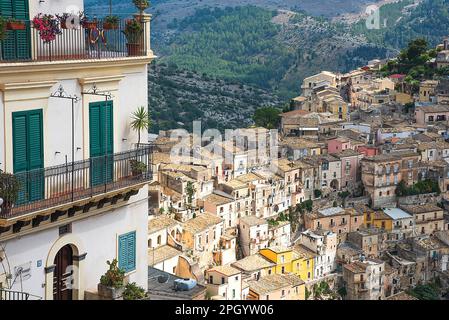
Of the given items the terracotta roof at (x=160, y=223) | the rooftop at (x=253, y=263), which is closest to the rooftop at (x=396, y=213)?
the rooftop at (x=253, y=263)

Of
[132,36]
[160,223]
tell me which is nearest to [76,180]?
[132,36]

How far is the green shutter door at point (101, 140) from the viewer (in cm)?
816

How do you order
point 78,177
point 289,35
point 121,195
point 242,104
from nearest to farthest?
1. point 78,177
2. point 121,195
3. point 242,104
4. point 289,35

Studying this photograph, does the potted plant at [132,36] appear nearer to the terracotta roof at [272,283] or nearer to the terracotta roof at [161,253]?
the terracotta roof at [161,253]

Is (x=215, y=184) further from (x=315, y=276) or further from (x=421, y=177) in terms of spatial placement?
(x=421, y=177)

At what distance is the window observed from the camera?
8.80 m

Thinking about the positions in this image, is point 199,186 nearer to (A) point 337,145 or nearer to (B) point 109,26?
(A) point 337,145

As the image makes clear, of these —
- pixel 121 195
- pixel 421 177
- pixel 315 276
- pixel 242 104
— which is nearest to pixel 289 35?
pixel 242 104

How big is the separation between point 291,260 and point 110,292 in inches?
1162

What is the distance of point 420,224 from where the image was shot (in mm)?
45812

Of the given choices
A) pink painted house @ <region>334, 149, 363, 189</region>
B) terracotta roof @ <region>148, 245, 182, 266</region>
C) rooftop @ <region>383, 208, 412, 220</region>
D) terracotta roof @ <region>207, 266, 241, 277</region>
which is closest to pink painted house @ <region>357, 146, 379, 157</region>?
pink painted house @ <region>334, 149, 363, 189</region>

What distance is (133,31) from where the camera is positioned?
872 cm

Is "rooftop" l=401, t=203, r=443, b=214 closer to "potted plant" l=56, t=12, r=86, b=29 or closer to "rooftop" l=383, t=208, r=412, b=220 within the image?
"rooftop" l=383, t=208, r=412, b=220
